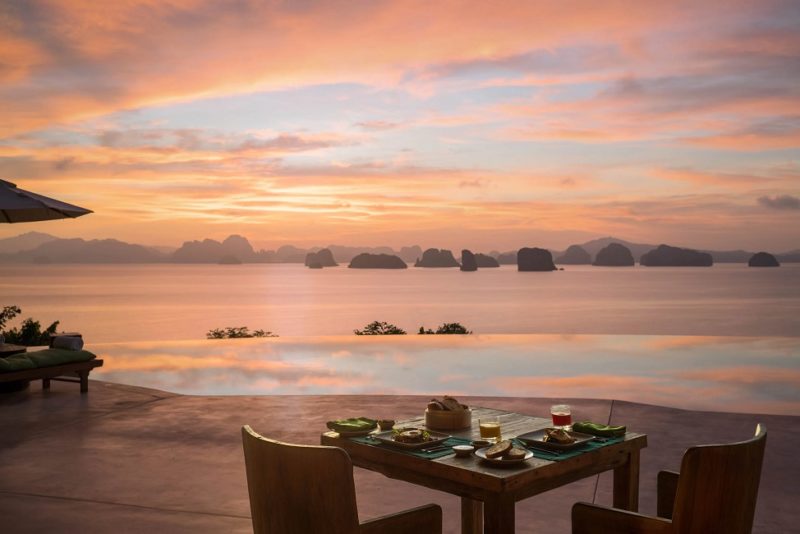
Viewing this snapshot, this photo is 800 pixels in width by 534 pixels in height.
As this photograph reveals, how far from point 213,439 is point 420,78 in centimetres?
797

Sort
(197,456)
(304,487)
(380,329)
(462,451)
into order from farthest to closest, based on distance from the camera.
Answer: (380,329) → (197,456) → (462,451) → (304,487)

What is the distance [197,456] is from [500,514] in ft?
10.2

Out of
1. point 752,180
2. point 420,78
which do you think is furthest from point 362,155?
point 752,180

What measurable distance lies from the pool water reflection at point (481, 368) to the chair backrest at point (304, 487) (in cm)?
552

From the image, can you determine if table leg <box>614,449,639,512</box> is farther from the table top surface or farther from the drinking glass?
the table top surface

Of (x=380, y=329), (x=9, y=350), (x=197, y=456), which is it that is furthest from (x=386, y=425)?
(x=380, y=329)

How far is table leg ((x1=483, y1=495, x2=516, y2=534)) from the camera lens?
226 centimetres

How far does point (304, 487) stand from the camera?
2020 millimetres

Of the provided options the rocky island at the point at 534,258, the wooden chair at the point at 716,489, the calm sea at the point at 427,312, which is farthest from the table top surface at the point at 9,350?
the rocky island at the point at 534,258

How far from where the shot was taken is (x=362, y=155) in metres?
20.9

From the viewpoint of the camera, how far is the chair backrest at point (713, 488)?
6.79ft

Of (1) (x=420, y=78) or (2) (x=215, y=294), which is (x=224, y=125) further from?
(2) (x=215, y=294)

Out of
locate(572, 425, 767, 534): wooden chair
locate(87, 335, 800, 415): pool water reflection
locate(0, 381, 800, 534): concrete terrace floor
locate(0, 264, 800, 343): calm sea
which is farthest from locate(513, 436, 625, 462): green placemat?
locate(0, 264, 800, 343): calm sea

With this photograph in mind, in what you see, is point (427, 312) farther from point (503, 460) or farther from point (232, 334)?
point (503, 460)
